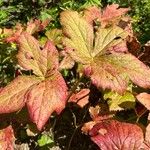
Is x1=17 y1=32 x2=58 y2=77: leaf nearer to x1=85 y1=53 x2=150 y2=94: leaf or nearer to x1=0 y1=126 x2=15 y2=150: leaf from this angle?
x1=85 y1=53 x2=150 y2=94: leaf

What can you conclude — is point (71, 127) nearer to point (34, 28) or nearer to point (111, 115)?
point (111, 115)

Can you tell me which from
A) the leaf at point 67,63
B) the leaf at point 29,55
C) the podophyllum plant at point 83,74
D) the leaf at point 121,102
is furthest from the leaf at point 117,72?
the leaf at point 121,102

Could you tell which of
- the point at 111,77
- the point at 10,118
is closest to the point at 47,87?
the point at 111,77

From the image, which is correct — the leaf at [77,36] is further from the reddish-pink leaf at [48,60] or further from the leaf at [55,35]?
the leaf at [55,35]

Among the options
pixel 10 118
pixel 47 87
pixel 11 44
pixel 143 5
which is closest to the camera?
pixel 47 87

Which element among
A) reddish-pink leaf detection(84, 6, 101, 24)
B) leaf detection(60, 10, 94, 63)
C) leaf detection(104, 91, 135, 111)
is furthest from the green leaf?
reddish-pink leaf detection(84, 6, 101, 24)

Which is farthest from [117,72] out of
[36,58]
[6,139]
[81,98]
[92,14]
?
[92,14]
